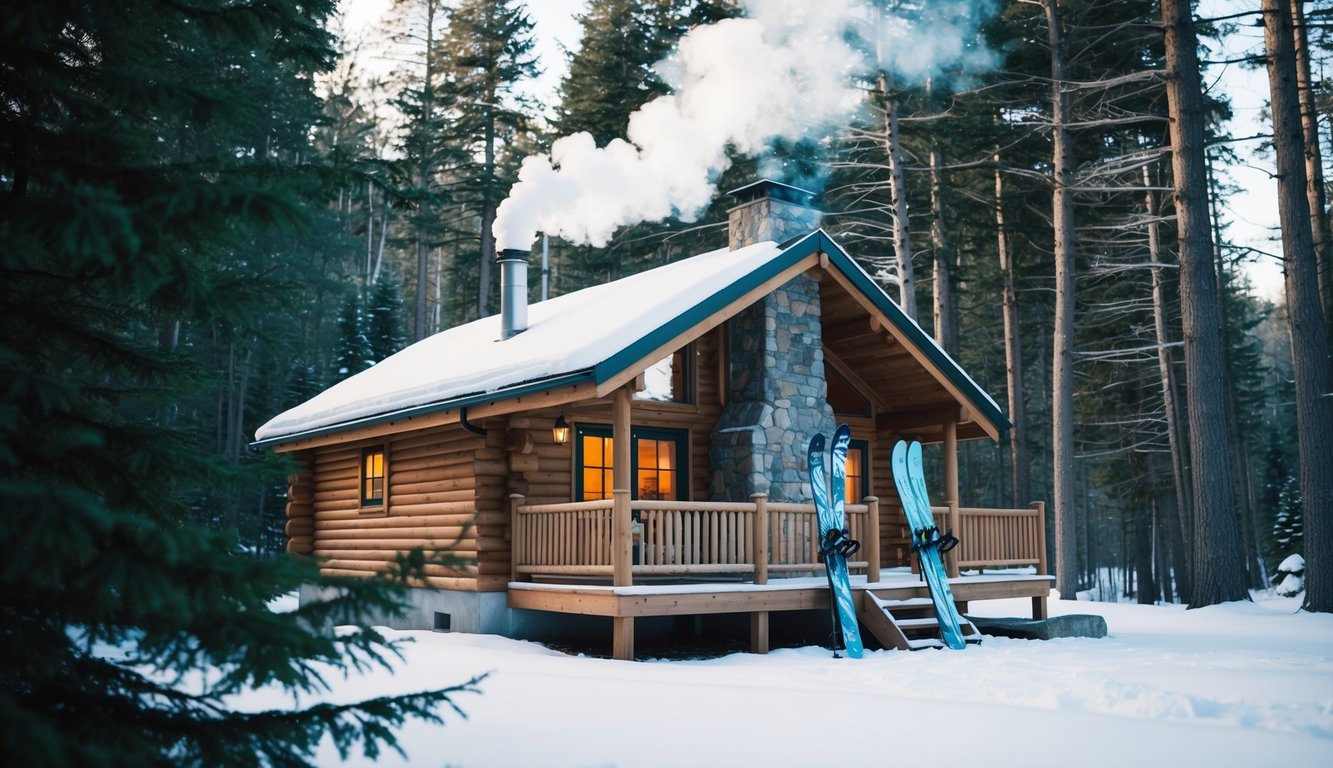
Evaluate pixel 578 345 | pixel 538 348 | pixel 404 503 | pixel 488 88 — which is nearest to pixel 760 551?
pixel 578 345

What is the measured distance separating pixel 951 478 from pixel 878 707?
811 centimetres

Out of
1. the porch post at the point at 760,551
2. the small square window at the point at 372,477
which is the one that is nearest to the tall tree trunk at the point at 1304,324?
the porch post at the point at 760,551

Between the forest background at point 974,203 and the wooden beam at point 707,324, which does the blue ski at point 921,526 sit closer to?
the wooden beam at point 707,324

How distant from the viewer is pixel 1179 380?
24.6 meters

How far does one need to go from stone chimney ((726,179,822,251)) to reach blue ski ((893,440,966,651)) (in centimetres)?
364

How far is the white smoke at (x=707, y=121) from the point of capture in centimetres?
1581

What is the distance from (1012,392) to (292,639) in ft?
81.1

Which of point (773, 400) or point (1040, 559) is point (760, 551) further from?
point (1040, 559)

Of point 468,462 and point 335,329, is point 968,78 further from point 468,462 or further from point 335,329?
point 335,329

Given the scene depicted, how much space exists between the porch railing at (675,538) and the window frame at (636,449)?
921 millimetres

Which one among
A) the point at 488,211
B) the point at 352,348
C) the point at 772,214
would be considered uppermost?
the point at 488,211

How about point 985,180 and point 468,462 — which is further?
point 985,180

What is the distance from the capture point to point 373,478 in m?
15.6

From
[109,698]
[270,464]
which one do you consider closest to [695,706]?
[270,464]
